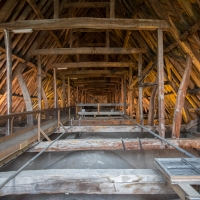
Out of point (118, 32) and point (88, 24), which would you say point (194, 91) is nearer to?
point (88, 24)

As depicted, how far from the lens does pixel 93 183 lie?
6.61ft

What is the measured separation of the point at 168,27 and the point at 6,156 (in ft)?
14.4

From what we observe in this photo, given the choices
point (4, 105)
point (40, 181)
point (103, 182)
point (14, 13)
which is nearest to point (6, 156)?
point (40, 181)

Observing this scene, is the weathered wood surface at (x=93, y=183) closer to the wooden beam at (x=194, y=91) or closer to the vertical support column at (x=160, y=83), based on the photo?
the vertical support column at (x=160, y=83)

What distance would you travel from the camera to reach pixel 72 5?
6.07 metres

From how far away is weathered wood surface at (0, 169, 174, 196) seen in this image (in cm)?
199

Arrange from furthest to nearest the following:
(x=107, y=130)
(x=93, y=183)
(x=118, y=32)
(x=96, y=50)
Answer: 1. (x=118, y=32)
2. (x=96, y=50)
3. (x=107, y=130)
4. (x=93, y=183)

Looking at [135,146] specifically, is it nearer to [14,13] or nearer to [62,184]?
[62,184]

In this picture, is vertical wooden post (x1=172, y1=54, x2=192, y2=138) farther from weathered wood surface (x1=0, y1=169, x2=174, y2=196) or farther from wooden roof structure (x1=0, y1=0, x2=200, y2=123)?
weathered wood surface (x1=0, y1=169, x2=174, y2=196)

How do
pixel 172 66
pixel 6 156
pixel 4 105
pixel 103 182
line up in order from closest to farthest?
pixel 103 182 < pixel 6 156 < pixel 172 66 < pixel 4 105

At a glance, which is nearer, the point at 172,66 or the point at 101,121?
the point at 172,66

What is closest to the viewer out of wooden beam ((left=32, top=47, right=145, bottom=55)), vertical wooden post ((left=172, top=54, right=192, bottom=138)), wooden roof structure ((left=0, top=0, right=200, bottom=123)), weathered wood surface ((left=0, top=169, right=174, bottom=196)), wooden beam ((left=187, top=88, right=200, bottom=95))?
weathered wood surface ((left=0, top=169, right=174, bottom=196))

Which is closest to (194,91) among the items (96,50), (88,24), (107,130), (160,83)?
(160,83)

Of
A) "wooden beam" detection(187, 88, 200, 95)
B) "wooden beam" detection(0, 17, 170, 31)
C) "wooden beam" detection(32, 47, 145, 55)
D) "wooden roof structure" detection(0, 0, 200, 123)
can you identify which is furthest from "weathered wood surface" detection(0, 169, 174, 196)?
"wooden beam" detection(32, 47, 145, 55)
